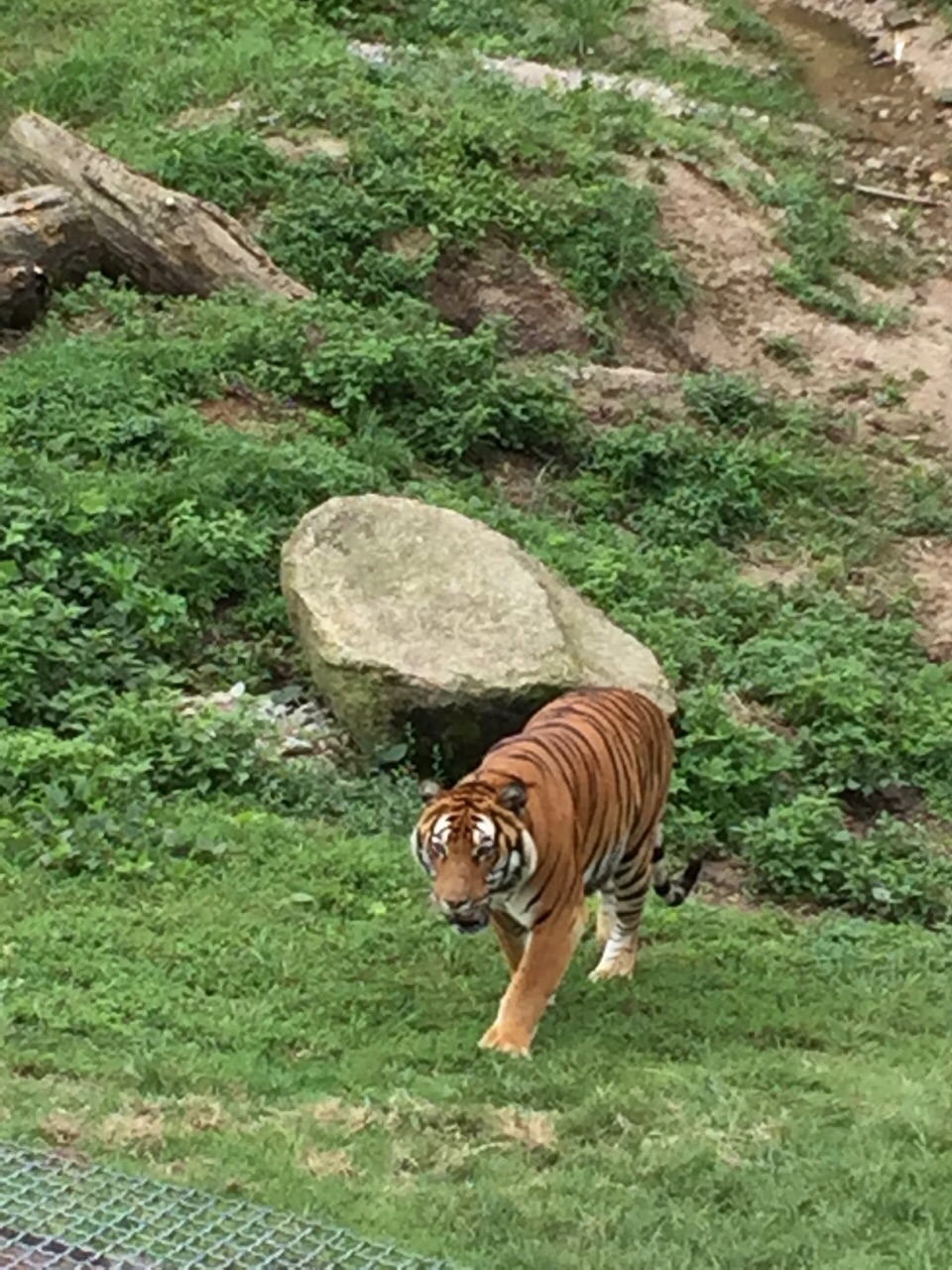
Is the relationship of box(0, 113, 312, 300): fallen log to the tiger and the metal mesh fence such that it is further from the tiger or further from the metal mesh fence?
the metal mesh fence

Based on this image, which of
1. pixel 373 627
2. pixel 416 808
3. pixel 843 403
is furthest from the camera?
pixel 843 403

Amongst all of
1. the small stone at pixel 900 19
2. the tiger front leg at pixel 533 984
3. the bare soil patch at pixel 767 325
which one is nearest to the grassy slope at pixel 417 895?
the tiger front leg at pixel 533 984

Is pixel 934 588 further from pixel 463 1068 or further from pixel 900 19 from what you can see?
pixel 900 19

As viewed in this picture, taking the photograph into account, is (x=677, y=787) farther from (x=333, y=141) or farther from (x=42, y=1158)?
(x=333, y=141)

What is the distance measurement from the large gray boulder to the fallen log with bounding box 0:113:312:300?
120 inches

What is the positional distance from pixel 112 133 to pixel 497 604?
20.5 ft

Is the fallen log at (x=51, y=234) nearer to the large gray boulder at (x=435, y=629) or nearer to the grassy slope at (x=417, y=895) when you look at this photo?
the grassy slope at (x=417, y=895)

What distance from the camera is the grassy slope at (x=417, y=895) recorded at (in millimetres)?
3730

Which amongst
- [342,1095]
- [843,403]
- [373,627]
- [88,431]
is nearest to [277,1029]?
[342,1095]

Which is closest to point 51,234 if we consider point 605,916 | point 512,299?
point 512,299

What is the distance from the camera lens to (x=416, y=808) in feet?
22.8

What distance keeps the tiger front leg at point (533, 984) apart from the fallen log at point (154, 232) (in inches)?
256

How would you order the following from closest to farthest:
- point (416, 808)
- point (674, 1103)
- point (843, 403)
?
point (674, 1103) < point (416, 808) < point (843, 403)

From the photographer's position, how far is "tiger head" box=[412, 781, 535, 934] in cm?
464
